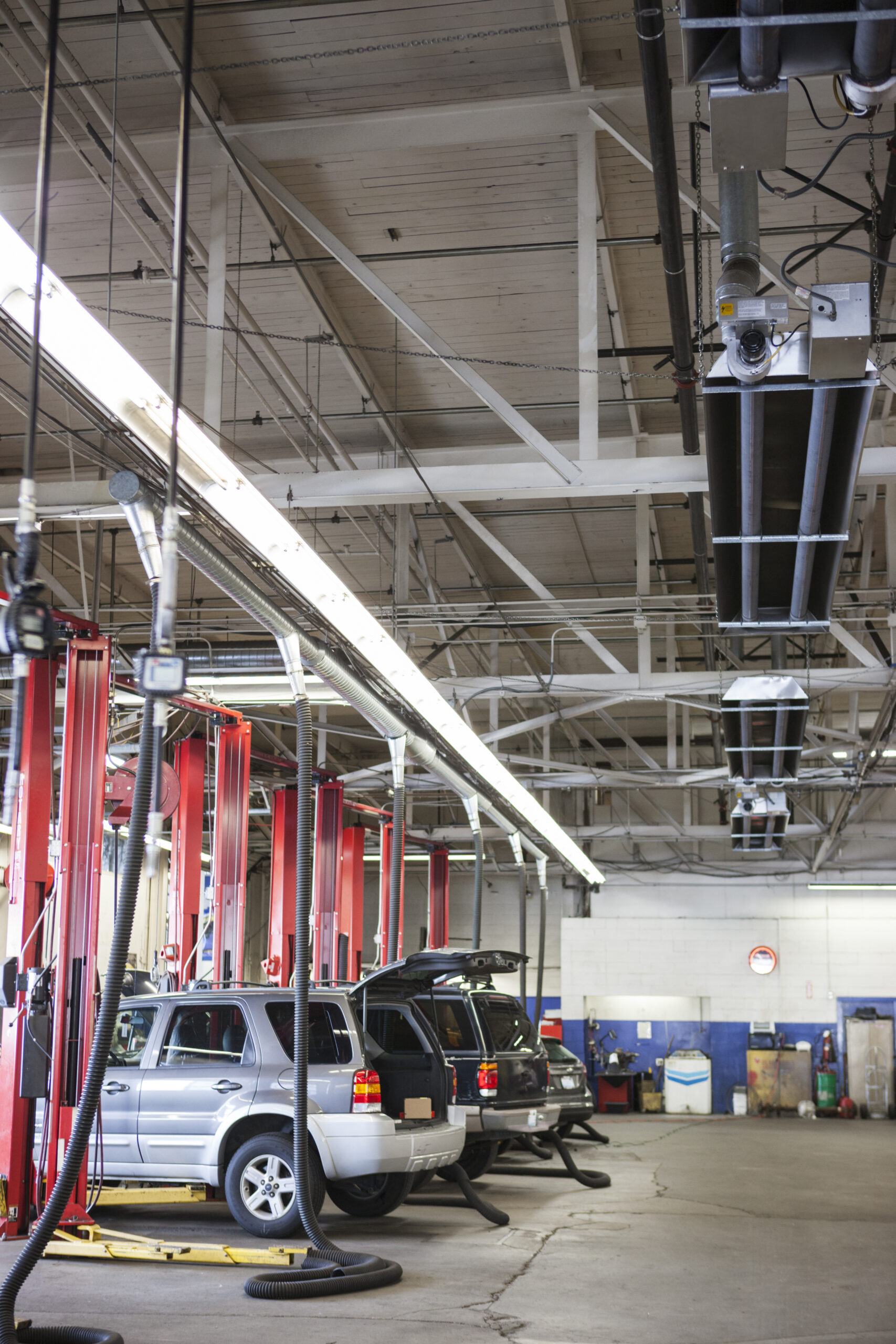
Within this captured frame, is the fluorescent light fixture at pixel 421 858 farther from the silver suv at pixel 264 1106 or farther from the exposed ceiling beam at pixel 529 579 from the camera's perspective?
the silver suv at pixel 264 1106

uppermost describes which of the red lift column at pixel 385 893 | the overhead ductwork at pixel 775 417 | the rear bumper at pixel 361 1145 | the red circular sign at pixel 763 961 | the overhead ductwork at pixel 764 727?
the overhead ductwork at pixel 775 417

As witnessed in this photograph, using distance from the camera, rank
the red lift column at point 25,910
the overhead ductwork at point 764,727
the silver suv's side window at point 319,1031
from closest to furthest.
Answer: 1. the red lift column at point 25,910
2. the silver suv's side window at point 319,1031
3. the overhead ductwork at point 764,727

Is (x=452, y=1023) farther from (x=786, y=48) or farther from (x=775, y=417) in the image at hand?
(x=786, y=48)

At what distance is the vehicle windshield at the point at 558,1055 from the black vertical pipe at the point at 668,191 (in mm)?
8853

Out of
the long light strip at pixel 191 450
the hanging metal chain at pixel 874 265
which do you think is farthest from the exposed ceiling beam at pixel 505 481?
the hanging metal chain at pixel 874 265

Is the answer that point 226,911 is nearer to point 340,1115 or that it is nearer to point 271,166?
point 340,1115

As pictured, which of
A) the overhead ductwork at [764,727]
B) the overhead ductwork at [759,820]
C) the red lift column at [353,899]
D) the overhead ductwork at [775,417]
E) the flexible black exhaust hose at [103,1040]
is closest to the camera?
the flexible black exhaust hose at [103,1040]

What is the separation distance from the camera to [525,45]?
7695 mm

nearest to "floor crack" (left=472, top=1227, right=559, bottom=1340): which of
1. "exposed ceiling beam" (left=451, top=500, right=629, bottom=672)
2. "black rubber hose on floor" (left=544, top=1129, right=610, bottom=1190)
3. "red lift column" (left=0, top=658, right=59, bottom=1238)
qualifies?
"red lift column" (left=0, top=658, right=59, bottom=1238)

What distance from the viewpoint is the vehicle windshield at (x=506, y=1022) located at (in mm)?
11672

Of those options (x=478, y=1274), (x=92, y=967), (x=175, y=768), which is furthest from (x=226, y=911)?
(x=478, y=1274)

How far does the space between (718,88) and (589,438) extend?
3244mm

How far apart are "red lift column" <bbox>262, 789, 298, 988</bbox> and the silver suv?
4403 millimetres

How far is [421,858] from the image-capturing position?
2738 cm
